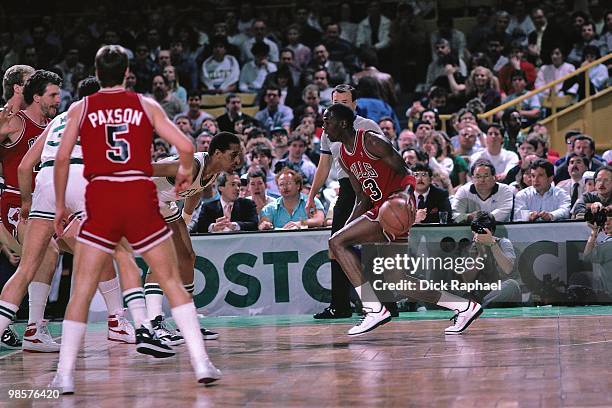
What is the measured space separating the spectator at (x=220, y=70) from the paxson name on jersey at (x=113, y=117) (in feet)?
40.7

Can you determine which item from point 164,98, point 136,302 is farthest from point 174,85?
point 136,302

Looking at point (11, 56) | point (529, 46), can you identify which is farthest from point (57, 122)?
point (11, 56)

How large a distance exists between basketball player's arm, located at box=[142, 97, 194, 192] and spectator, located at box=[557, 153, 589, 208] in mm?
Answer: 6757

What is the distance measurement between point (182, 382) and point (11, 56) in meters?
14.6

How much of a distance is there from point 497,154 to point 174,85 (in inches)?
249

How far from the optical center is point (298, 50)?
1845 cm

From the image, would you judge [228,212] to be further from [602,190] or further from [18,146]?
[602,190]

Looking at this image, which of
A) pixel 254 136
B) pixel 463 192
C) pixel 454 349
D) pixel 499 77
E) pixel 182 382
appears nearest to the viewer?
pixel 182 382

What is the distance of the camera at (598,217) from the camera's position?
35.4 feet

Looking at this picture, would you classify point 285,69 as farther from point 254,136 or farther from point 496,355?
point 496,355

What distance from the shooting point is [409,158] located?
1234 cm

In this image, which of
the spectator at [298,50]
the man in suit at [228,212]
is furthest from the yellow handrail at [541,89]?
the man in suit at [228,212]

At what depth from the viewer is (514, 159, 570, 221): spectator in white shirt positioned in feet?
38.4

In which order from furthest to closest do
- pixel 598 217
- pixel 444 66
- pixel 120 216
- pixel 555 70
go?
1. pixel 444 66
2. pixel 555 70
3. pixel 598 217
4. pixel 120 216
